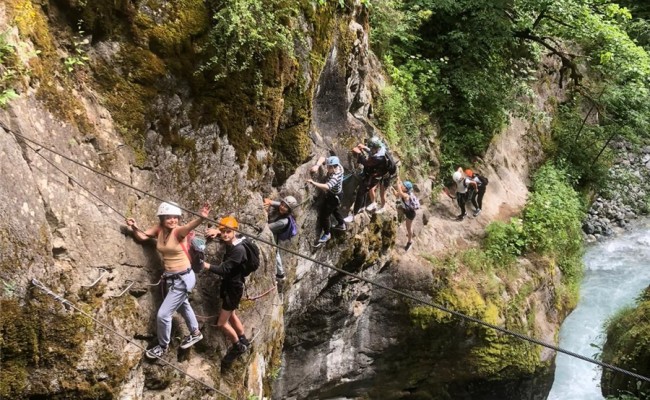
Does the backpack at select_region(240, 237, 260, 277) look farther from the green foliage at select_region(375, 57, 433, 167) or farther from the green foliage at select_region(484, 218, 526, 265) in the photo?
the green foliage at select_region(484, 218, 526, 265)

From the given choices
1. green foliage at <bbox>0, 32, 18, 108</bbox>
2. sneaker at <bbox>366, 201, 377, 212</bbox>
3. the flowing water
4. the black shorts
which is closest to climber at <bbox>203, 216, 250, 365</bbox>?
the black shorts

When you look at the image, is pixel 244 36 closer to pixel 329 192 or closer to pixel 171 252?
pixel 171 252

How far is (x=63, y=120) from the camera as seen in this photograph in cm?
559

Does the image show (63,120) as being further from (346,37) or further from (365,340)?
(365,340)

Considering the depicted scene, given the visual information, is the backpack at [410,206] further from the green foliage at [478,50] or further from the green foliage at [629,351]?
the green foliage at [629,351]

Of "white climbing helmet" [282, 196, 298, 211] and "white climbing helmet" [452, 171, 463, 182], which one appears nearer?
"white climbing helmet" [282, 196, 298, 211]

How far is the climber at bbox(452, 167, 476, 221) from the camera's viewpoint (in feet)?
45.4

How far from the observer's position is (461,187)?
1396 cm

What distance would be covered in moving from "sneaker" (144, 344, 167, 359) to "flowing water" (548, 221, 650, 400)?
9939 mm

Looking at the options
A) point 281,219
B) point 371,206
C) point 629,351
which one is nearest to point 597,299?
point 629,351

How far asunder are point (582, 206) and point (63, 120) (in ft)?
53.9

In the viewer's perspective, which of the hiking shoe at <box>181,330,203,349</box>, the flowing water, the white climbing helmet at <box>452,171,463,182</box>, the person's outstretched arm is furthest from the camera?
the flowing water

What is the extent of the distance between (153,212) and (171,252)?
0.64 metres

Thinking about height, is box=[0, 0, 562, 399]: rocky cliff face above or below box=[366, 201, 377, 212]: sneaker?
below
